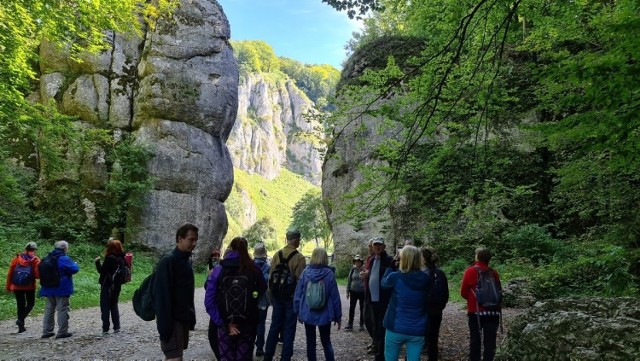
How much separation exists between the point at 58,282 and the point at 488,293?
7.61m

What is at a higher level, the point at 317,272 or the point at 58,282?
the point at 317,272

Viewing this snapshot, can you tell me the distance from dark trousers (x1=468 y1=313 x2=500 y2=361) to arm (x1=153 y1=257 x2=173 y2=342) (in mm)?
4121

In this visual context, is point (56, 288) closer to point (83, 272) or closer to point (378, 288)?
point (378, 288)

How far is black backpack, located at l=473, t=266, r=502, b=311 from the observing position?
5.52 meters

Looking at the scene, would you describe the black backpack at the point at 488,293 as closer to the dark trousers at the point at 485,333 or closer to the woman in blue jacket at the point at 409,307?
the dark trousers at the point at 485,333

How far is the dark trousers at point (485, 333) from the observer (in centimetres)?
561

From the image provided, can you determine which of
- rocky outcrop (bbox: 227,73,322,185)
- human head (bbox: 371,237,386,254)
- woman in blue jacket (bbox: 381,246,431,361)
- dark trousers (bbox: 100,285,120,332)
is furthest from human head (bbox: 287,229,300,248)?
rocky outcrop (bbox: 227,73,322,185)

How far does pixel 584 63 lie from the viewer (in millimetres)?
4406

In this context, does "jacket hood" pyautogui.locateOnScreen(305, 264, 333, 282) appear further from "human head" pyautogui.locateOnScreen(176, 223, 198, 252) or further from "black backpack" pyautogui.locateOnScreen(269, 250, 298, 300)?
"human head" pyautogui.locateOnScreen(176, 223, 198, 252)

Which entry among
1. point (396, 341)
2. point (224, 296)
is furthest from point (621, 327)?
point (224, 296)

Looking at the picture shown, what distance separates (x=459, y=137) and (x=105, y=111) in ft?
76.3

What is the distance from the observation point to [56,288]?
759 centimetres

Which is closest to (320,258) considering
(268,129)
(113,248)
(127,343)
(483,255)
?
(483,255)

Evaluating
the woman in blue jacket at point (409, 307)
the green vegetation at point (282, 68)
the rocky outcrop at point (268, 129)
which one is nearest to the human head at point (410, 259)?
the woman in blue jacket at point (409, 307)
